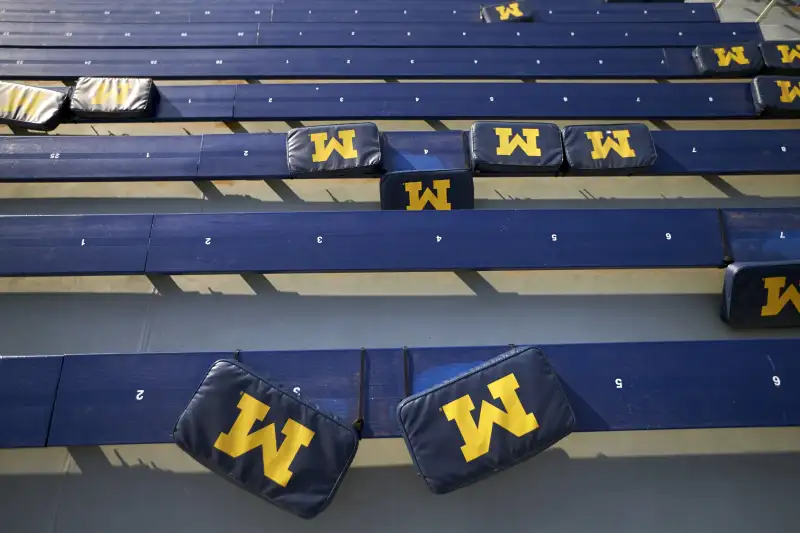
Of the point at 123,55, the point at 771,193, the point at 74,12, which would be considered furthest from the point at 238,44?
the point at 771,193

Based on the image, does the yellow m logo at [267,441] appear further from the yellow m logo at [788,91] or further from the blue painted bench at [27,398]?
the yellow m logo at [788,91]

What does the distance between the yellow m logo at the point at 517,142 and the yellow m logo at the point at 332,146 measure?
139cm

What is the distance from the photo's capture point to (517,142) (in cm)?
441

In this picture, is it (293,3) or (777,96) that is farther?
(293,3)

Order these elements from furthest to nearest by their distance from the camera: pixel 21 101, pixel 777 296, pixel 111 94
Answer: pixel 111 94 < pixel 21 101 < pixel 777 296

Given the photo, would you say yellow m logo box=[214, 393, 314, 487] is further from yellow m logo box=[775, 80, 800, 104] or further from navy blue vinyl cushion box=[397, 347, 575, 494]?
yellow m logo box=[775, 80, 800, 104]

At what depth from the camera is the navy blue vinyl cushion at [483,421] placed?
8.77ft

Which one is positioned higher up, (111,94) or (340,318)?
(111,94)

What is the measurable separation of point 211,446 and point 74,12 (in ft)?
25.2

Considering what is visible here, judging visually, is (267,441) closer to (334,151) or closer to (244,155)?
(334,151)

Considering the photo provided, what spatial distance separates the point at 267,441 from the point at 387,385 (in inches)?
34.1

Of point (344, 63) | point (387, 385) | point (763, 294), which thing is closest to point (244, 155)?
point (344, 63)

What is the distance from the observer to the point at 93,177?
4477 millimetres

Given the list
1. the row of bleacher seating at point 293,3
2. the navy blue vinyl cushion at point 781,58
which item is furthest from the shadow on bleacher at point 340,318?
the row of bleacher seating at point 293,3
